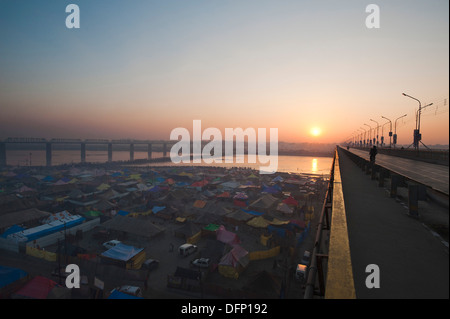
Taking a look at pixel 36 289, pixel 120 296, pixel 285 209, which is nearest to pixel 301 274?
pixel 120 296

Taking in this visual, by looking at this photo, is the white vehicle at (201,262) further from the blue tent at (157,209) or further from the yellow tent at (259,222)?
the blue tent at (157,209)

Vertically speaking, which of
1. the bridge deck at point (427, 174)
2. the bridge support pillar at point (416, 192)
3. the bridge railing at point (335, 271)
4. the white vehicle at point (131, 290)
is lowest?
the white vehicle at point (131, 290)

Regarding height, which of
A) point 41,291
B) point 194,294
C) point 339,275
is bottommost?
point 194,294

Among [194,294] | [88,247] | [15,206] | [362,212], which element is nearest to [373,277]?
[362,212]

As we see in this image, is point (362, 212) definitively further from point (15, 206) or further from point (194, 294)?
point (15, 206)

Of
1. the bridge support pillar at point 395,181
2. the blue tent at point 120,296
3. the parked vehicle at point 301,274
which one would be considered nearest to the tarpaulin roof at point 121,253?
the blue tent at point 120,296

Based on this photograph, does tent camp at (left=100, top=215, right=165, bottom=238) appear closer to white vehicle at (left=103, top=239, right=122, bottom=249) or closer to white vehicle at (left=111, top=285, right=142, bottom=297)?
white vehicle at (left=103, top=239, right=122, bottom=249)

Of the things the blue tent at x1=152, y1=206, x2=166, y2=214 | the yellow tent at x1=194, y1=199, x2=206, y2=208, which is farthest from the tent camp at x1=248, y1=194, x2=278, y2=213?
the blue tent at x1=152, y1=206, x2=166, y2=214
